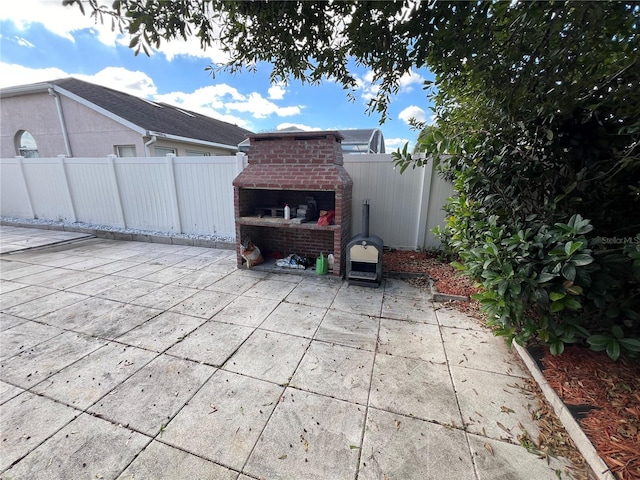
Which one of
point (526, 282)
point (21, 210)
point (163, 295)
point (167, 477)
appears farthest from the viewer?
point (21, 210)

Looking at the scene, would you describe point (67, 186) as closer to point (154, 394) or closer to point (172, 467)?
point (154, 394)

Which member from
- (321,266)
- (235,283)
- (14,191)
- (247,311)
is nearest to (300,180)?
(321,266)

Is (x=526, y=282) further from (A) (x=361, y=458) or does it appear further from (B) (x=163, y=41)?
(B) (x=163, y=41)

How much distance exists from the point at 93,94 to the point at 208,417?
12.7 m

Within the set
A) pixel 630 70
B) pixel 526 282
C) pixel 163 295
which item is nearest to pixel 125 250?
pixel 163 295

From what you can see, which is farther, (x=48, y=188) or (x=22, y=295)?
(x=48, y=188)

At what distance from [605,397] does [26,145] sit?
16716 mm

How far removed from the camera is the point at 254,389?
204cm

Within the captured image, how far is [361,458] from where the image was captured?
5.07 ft

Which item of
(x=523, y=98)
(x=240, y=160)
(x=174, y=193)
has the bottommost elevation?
(x=174, y=193)

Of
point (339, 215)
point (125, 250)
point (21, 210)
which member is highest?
point (339, 215)

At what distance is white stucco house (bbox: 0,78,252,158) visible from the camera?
867cm

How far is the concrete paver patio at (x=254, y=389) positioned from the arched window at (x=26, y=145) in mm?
10408

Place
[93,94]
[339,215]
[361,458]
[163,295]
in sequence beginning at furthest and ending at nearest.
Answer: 1. [93,94]
2. [339,215]
3. [163,295]
4. [361,458]
